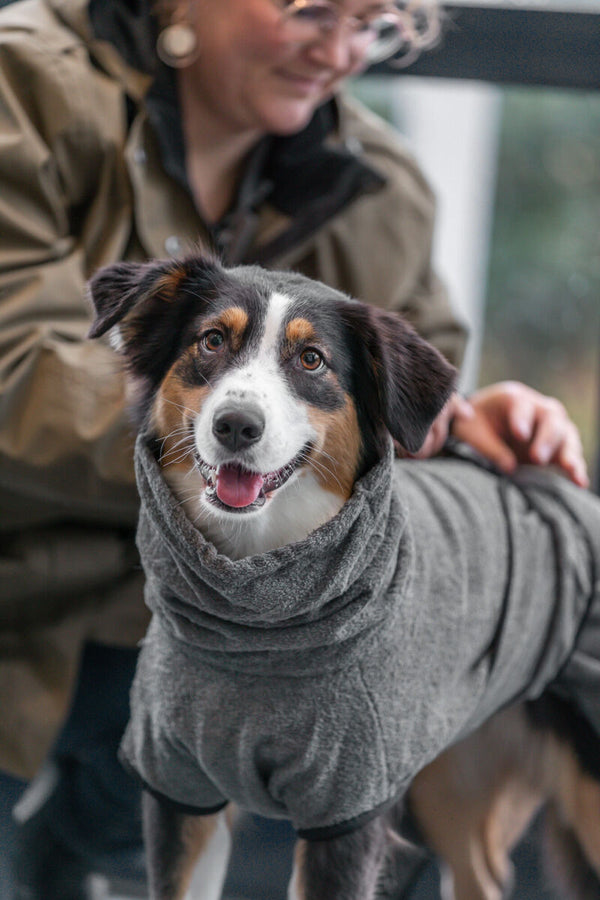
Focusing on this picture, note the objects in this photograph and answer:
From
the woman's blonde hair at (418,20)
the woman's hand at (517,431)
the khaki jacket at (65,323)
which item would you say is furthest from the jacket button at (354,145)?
A: the woman's hand at (517,431)

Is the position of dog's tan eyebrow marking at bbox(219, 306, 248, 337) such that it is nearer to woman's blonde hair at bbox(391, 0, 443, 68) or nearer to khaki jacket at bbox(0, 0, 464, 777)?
khaki jacket at bbox(0, 0, 464, 777)

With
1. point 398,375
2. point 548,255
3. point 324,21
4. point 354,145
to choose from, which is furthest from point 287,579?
point 548,255

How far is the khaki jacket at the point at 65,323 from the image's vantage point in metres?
1.05

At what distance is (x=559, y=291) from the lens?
1.85 m

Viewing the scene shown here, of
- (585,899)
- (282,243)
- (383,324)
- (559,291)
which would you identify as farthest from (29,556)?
(559,291)

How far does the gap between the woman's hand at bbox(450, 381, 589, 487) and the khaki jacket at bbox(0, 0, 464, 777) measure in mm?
334

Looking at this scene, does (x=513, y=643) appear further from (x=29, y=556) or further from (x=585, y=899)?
(x=29, y=556)

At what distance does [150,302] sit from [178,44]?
0.54 m

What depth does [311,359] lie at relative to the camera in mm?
742

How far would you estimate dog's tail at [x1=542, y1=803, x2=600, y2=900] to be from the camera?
3.43ft

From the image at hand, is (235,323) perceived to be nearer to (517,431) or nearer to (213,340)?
(213,340)

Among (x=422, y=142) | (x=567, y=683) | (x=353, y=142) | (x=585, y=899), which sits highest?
(x=353, y=142)

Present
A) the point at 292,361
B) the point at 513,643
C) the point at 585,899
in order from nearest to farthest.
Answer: the point at 292,361
the point at 513,643
the point at 585,899

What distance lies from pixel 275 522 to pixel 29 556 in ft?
1.79
